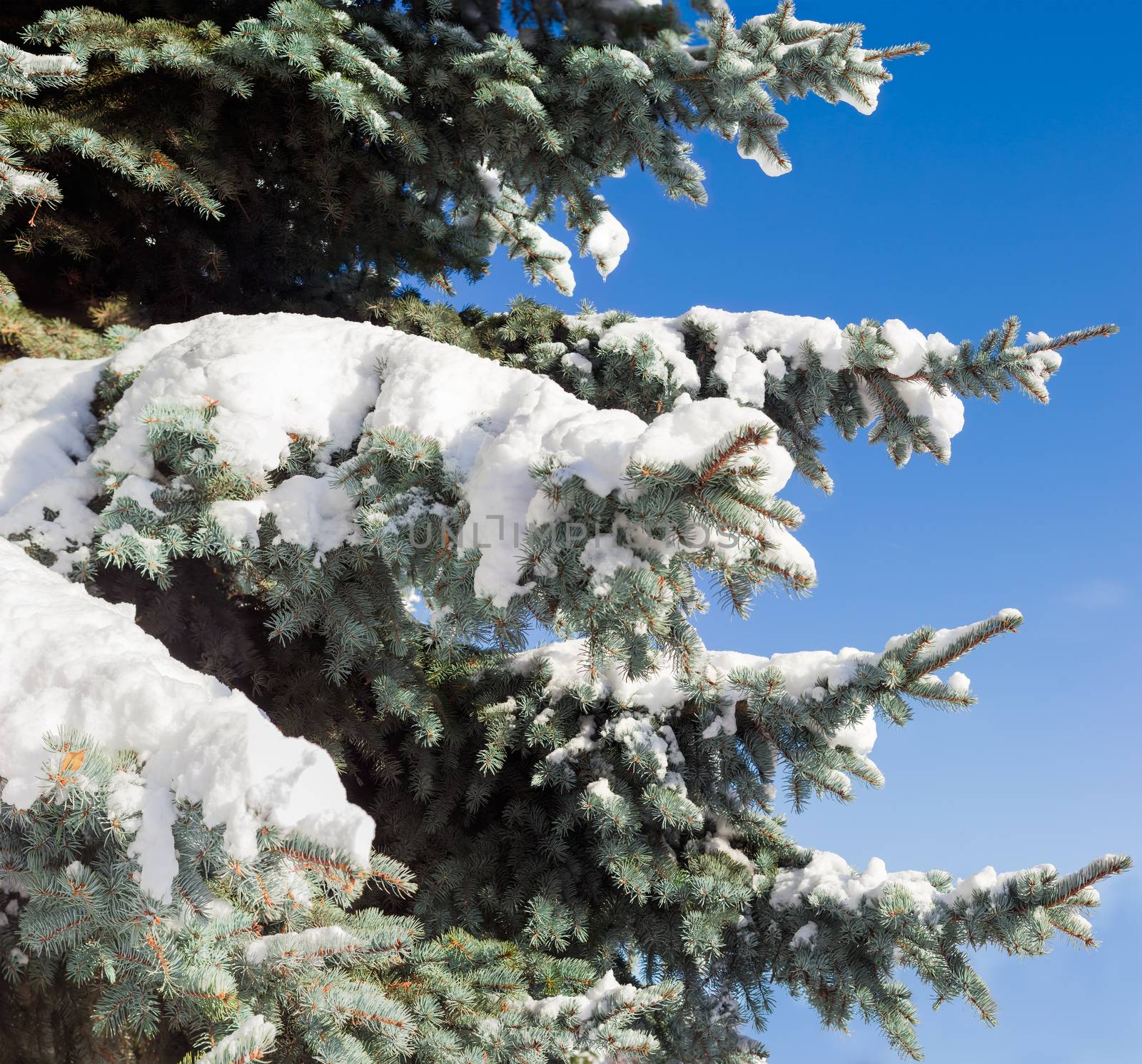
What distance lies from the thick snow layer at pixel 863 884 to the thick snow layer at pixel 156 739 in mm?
2149

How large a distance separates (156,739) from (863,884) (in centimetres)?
269

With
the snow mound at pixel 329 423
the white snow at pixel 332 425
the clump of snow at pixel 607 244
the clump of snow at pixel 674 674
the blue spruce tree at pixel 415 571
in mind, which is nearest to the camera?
the blue spruce tree at pixel 415 571

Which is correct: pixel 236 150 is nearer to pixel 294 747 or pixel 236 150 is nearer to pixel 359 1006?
pixel 294 747

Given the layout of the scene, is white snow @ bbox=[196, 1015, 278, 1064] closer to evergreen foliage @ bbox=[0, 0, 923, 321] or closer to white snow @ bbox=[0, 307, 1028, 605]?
white snow @ bbox=[0, 307, 1028, 605]

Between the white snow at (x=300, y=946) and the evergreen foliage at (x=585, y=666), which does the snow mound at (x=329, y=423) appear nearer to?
the evergreen foliage at (x=585, y=666)

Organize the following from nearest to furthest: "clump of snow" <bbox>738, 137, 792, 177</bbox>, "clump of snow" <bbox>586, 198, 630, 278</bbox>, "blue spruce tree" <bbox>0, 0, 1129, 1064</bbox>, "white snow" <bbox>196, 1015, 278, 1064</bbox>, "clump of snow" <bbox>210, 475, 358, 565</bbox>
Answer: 1. "white snow" <bbox>196, 1015, 278, 1064</bbox>
2. "blue spruce tree" <bbox>0, 0, 1129, 1064</bbox>
3. "clump of snow" <bbox>210, 475, 358, 565</bbox>
4. "clump of snow" <bbox>738, 137, 792, 177</bbox>
5. "clump of snow" <bbox>586, 198, 630, 278</bbox>

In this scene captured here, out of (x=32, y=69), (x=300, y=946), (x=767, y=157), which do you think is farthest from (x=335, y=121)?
(x=300, y=946)

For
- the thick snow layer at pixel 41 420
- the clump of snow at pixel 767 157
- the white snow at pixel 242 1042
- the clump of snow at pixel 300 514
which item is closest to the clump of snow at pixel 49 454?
the thick snow layer at pixel 41 420

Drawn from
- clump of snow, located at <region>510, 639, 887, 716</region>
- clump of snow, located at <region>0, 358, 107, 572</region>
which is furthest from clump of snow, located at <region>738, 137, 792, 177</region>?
clump of snow, located at <region>0, 358, 107, 572</region>

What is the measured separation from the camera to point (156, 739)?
199 cm

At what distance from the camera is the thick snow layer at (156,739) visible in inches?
72.4

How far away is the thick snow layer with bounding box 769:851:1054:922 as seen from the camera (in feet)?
9.30

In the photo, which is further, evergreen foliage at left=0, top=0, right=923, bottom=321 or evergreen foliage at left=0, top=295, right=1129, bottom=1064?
evergreen foliage at left=0, top=0, right=923, bottom=321

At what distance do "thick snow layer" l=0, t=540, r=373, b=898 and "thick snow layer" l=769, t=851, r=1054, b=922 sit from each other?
2.15 m
